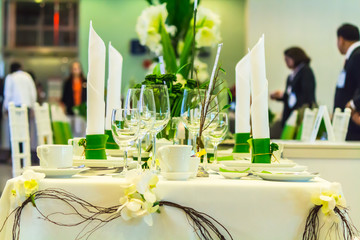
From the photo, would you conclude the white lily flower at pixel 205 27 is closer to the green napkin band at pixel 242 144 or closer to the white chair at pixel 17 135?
the white chair at pixel 17 135

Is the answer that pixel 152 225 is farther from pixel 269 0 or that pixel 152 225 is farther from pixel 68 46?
pixel 68 46

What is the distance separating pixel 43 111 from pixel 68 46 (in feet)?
25.1

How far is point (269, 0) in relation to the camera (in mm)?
8047

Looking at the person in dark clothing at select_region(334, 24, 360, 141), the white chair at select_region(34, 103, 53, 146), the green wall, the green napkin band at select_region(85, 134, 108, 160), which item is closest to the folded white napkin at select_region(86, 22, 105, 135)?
the green napkin band at select_region(85, 134, 108, 160)

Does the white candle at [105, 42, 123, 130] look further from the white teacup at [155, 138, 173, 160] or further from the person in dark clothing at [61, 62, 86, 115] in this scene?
the person in dark clothing at [61, 62, 86, 115]

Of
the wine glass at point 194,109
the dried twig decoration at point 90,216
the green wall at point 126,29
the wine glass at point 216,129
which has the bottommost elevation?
the dried twig decoration at point 90,216

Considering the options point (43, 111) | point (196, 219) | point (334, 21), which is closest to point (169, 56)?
point (43, 111)

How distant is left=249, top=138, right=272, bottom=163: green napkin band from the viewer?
2123mm

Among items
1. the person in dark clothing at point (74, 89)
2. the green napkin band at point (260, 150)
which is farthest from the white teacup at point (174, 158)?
the person in dark clothing at point (74, 89)

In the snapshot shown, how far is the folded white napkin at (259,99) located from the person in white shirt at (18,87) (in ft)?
25.2

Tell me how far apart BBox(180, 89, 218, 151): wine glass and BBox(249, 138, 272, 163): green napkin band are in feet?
0.63

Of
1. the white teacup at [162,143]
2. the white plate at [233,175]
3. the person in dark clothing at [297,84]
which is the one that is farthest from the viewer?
the person in dark clothing at [297,84]

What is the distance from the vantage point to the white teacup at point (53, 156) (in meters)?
1.87

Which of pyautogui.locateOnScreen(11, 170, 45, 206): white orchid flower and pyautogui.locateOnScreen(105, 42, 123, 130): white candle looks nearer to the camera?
pyautogui.locateOnScreen(11, 170, 45, 206): white orchid flower
